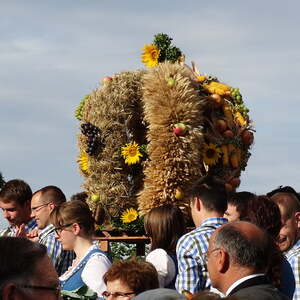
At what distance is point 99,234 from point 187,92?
1868 millimetres

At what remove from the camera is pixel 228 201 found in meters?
5.57

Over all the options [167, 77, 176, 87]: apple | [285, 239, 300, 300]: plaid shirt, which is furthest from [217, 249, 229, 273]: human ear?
[167, 77, 176, 87]: apple

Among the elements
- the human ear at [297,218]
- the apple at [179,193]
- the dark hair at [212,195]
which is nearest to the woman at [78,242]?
the dark hair at [212,195]

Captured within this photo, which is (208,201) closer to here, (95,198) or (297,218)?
(297,218)

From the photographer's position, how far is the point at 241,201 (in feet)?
17.8

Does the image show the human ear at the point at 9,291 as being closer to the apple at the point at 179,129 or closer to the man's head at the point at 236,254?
the man's head at the point at 236,254

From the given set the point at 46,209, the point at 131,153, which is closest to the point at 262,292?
the point at 46,209

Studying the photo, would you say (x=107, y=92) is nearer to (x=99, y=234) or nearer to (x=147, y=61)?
(x=147, y=61)

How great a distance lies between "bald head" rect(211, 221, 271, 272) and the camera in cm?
373

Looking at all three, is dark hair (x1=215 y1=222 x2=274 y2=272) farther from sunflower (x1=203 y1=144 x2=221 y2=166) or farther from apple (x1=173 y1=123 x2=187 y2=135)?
sunflower (x1=203 y1=144 x2=221 y2=166)

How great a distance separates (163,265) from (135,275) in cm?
96

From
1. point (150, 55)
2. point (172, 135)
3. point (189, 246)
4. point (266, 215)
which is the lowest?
point (189, 246)

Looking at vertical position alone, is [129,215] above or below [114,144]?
below

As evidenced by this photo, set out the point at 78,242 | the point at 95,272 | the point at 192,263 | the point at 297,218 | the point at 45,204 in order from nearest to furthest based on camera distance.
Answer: the point at 192,263 < the point at 95,272 < the point at 297,218 < the point at 78,242 < the point at 45,204
